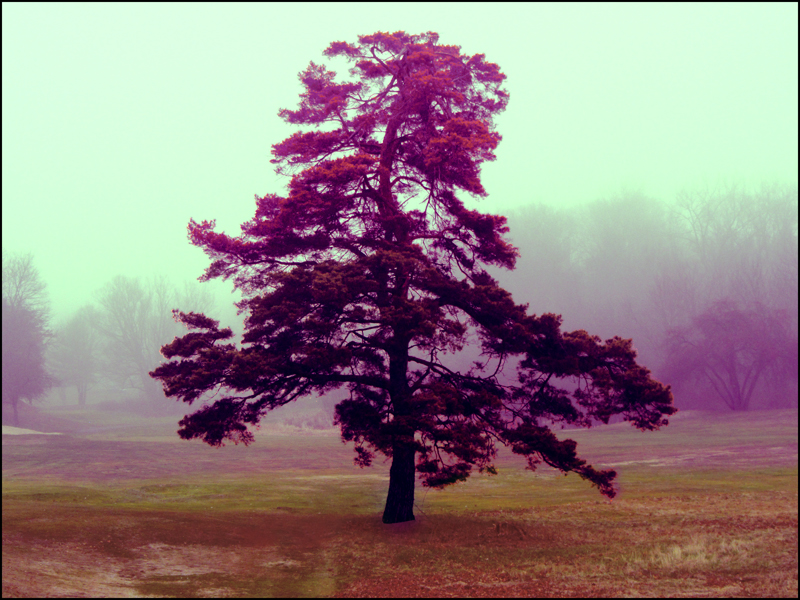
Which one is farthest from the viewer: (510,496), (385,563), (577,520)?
(510,496)

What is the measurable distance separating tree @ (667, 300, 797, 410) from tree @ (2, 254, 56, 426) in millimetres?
63465

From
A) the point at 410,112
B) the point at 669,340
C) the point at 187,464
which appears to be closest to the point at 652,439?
the point at 669,340

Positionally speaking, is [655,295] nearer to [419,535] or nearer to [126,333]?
[419,535]

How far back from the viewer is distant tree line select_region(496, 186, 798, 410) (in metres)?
54.8

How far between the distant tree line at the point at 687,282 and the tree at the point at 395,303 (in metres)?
43.9

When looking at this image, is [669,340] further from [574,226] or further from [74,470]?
[74,470]

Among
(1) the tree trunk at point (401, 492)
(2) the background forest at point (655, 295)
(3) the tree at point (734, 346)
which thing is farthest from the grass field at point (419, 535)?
(2) the background forest at point (655, 295)

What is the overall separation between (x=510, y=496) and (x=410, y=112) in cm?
1591

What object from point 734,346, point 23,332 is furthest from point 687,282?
point 23,332

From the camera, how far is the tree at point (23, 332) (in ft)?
199

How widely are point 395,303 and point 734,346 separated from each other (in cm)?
5006

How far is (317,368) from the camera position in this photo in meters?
15.8

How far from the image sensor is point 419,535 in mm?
16344

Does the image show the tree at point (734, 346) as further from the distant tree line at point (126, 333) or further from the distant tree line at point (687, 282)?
the distant tree line at point (126, 333)
